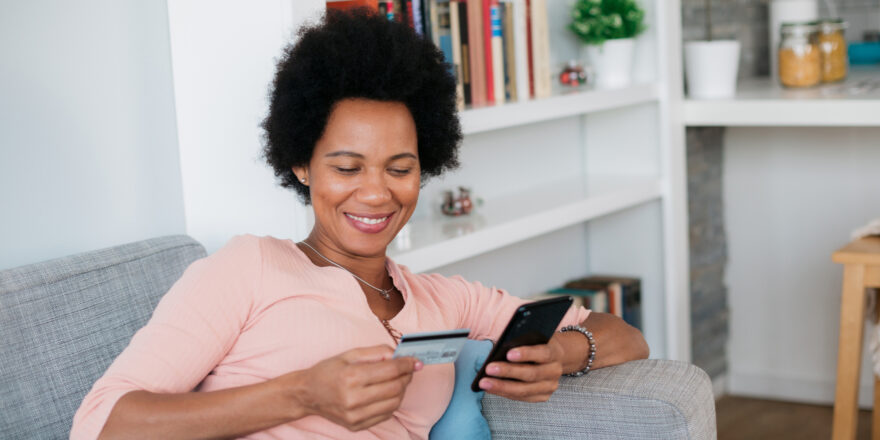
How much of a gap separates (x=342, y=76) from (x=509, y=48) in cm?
103

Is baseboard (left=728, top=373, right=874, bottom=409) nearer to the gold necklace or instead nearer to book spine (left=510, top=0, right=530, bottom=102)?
book spine (left=510, top=0, right=530, bottom=102)

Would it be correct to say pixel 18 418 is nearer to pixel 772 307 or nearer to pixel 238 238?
pixel 238 238

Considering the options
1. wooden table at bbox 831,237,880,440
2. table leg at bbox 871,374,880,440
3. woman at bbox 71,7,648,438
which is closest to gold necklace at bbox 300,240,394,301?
woman at bbox 71,7,648,438

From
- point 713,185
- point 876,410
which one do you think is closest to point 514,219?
point 876,410

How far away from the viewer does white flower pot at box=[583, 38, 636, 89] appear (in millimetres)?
2672

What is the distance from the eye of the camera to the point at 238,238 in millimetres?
1281

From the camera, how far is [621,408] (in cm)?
140

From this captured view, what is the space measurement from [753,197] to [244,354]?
2.37 m

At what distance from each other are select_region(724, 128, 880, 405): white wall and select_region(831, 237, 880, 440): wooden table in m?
0.73

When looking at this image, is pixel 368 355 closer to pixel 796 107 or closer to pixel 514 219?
pixel 514 219

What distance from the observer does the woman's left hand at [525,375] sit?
4.10ft

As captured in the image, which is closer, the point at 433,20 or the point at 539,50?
the point at 433,20

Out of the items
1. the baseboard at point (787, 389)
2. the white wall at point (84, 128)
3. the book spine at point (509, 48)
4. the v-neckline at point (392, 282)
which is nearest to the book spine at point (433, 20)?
the book spine at point (509, 48)

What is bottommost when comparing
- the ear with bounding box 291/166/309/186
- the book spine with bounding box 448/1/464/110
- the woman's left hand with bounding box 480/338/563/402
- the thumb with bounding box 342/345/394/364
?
the woman's left hand with bounding box 480/338/563/402
